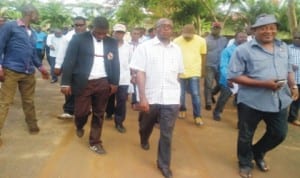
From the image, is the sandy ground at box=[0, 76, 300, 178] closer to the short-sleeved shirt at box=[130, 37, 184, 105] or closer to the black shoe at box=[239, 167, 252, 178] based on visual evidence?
the black shoe at box=[239, 167, 252, 178]

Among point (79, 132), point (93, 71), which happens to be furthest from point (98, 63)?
point (79, 132)

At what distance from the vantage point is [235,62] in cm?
509

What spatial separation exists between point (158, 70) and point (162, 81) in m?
0.14

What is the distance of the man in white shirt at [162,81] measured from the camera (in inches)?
201

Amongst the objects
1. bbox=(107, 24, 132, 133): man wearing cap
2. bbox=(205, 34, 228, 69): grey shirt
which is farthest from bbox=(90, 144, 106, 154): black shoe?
bbox=(205, 34, 228, 69): grey shirt

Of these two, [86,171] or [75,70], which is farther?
[75,70]

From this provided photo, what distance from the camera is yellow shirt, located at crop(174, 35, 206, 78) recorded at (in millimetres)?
7711

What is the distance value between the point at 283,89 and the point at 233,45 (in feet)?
9.48

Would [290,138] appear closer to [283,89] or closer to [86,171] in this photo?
[283,89]

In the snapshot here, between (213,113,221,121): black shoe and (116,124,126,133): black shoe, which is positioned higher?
(116,124,126,133): black shoe

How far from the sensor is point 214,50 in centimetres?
917

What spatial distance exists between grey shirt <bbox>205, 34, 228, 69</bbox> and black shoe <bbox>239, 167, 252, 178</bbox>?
13.6 feet

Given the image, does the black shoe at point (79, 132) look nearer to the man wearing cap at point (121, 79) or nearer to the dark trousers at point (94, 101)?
the dark trousers at point (94, 101)

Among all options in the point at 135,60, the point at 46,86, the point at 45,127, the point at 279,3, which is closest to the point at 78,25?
the point at 45,127
